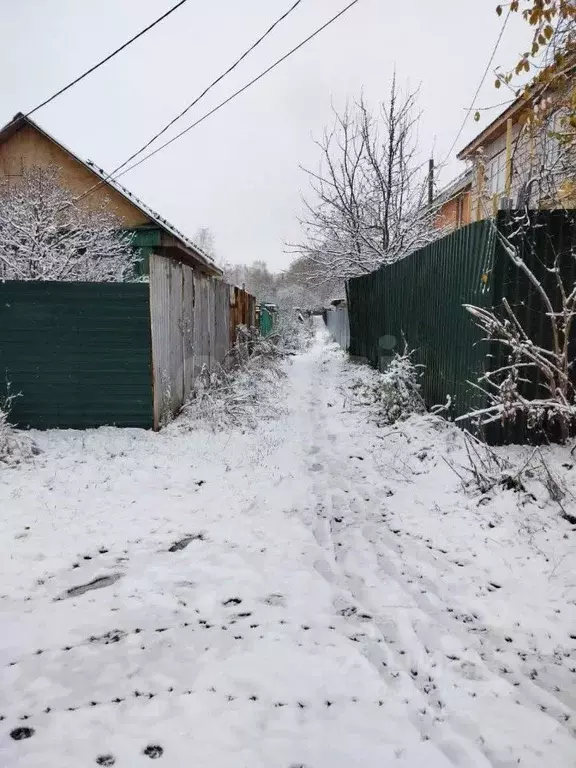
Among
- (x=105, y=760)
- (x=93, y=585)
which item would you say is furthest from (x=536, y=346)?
(x=105, y=760)

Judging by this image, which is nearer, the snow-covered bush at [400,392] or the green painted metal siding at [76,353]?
the green painted metal siding at [76,353]

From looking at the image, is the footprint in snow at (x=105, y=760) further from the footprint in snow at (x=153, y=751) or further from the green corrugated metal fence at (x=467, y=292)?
the green corrugated metal fence at (x=467, y=292)

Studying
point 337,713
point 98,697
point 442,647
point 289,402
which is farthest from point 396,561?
point 289,402

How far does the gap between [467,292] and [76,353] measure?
4779 millimetres

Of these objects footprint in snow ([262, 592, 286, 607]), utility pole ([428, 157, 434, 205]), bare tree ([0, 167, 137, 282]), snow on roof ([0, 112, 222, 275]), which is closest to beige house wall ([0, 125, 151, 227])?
snow on roof ([0, 112, 222, 275])

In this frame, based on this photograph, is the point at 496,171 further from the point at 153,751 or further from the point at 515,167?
the point at 153,751

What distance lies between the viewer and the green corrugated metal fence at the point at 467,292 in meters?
4.70

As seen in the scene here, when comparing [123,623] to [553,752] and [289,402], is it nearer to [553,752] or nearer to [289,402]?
[553,752]

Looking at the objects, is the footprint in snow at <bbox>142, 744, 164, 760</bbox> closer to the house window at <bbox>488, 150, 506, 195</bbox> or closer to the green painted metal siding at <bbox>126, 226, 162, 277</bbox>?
the green painted metal siding at <bbox>126, 226, 162, 277</bbox>

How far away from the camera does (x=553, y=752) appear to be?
185 cm

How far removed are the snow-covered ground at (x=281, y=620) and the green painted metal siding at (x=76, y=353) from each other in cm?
117

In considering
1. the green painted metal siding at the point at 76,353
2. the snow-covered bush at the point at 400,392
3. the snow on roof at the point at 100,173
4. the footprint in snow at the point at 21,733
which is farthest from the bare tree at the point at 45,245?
the footprint in snow at the point at 21,733

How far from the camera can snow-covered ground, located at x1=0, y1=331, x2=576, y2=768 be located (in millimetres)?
1917

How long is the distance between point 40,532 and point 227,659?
6.82ft
